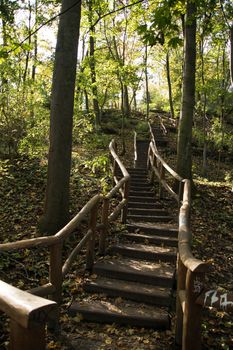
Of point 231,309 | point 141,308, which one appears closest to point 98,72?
point 141,308

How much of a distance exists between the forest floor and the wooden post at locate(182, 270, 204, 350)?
0.38 metres

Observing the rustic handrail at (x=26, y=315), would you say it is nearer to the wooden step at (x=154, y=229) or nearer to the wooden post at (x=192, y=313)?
the wooden post at (x=192, y=313)

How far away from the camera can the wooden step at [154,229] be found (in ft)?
25.1

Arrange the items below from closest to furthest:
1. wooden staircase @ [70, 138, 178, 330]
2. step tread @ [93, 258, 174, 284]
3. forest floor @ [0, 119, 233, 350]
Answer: forest floor @ [0, 119, 233, 350]
wooden staircase @ [70, 138, 178, 330]
step tread @ [93, 258, 174, 284]

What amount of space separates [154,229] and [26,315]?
6146 mm

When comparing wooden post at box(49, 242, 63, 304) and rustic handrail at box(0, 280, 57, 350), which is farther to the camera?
wooden post at box(49, 242, 63, 304)

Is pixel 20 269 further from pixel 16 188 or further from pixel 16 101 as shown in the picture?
pixel 16 101

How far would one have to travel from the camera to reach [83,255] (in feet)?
22.8

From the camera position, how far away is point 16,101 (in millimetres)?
12203

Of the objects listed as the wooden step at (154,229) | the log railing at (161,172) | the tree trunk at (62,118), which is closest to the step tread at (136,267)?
the wooden step at (154,229)

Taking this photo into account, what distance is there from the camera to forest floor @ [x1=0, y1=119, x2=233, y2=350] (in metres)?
4.62

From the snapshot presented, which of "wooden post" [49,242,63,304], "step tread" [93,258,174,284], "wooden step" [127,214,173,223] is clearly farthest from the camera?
"wooden step" [127,214,173,223]

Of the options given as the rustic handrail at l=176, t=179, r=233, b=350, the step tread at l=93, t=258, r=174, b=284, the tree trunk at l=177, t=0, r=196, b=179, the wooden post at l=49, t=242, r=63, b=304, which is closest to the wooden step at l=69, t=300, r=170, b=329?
the step tread at l=93, t=258, r=174, b=284

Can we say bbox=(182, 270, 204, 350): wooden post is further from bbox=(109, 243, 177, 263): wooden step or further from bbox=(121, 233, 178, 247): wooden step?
bbox=(121, 233, 178, 247): wooden step
